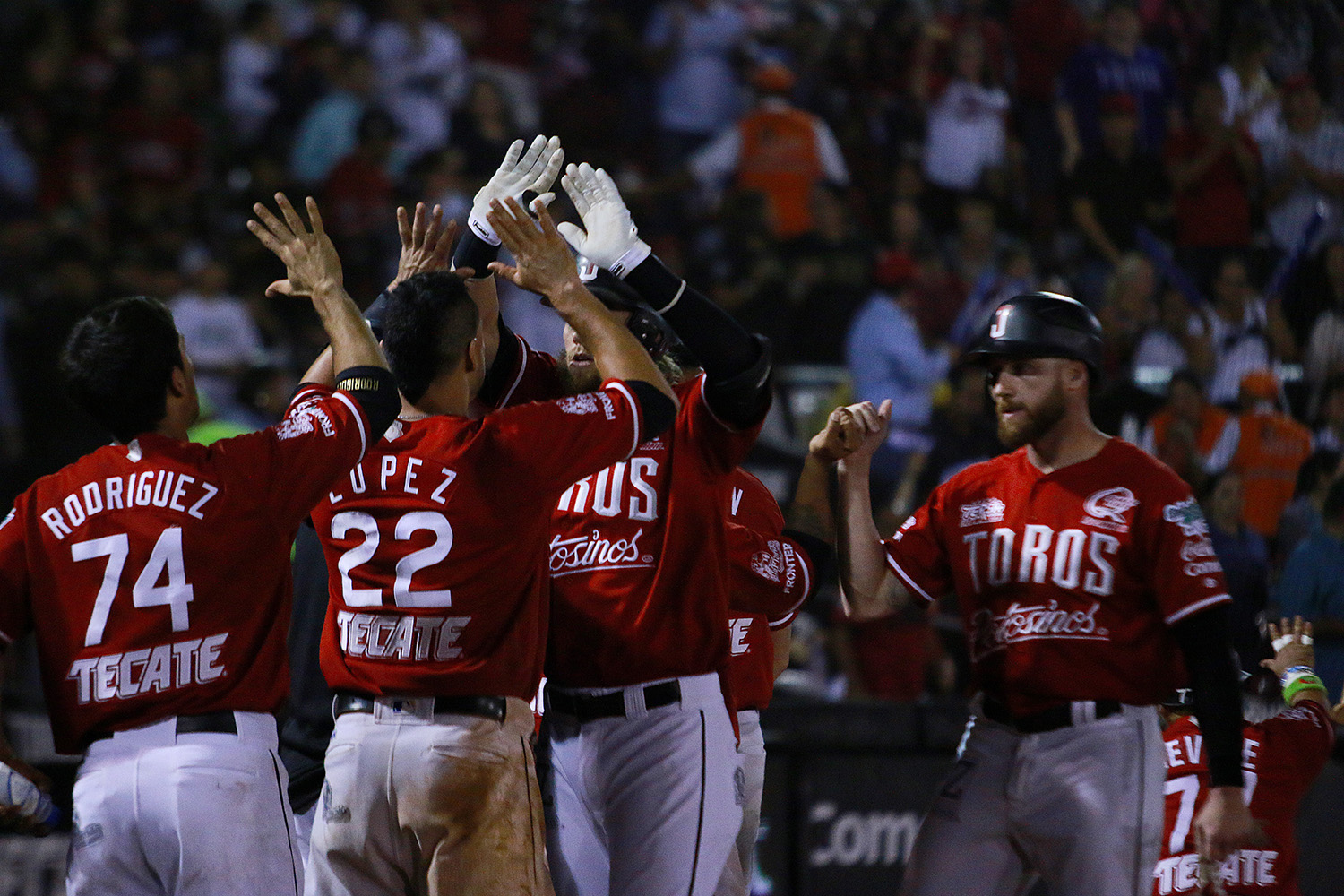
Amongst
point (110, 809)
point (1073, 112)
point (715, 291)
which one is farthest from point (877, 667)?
point (110, 809)

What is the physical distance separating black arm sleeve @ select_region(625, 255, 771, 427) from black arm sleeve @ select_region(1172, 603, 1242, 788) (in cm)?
108

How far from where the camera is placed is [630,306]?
12.4 feet

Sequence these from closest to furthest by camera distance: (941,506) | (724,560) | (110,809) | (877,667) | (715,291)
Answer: (110,809)
(724,560)
(941,506)
(877,667)
(715,291)

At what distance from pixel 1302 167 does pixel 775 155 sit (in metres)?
2.99

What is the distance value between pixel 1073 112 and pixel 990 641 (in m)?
5.71

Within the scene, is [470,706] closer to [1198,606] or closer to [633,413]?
[633,413]

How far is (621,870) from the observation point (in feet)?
10.4

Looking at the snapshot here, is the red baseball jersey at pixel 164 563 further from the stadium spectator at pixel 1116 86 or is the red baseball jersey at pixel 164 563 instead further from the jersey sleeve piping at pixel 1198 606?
the stadium spectator at pixel 1116 86

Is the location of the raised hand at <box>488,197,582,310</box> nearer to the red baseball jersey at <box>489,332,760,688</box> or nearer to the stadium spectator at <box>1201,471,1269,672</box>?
the red baseball jersey at <box>489,332,760,688</box>

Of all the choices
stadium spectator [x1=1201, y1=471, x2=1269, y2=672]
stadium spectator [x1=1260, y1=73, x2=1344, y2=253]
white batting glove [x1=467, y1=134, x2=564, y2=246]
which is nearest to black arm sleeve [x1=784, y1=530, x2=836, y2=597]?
white batting glove [x1=467, y1=134, x2=564, y2=246]

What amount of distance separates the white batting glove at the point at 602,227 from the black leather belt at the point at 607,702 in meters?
0.91

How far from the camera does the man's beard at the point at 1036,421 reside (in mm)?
3510

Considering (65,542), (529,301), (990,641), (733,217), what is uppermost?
(733,217)

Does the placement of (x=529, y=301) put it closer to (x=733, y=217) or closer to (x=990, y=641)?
(x=733, y=217)
